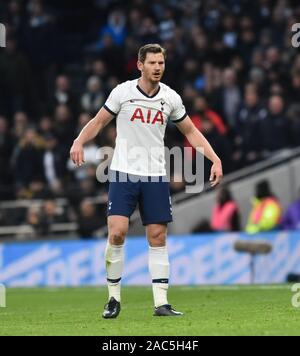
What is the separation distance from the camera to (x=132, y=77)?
2512cm

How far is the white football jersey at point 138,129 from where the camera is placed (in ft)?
37.8

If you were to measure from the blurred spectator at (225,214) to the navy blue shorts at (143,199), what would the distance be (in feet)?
30.1

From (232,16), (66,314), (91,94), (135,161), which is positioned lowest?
(66,314)

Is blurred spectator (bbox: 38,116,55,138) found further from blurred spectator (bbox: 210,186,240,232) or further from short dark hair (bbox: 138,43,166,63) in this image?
short dark hair (bbox: 138,43,166,63)

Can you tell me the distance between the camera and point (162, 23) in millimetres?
26266

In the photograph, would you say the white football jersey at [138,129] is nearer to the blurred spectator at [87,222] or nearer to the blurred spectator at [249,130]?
the blurred spectator at [249,130]

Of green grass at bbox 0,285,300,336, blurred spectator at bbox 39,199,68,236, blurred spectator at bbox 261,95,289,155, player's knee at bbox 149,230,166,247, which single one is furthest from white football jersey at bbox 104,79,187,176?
blurred spectator at bbox 39,199,68,236

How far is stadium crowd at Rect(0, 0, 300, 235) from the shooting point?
22453 mm

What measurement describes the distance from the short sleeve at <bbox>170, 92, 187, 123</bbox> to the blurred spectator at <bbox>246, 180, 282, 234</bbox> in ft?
28.9

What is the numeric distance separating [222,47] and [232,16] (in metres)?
0.95

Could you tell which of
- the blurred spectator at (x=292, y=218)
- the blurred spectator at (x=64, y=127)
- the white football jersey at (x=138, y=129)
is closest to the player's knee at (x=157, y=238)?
the white football jersey at (x=138, y=129)

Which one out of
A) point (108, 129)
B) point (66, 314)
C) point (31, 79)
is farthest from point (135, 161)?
point (31, 79)

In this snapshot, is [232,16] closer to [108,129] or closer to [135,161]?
[108,129]

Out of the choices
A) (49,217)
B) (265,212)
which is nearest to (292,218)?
(265,212)
